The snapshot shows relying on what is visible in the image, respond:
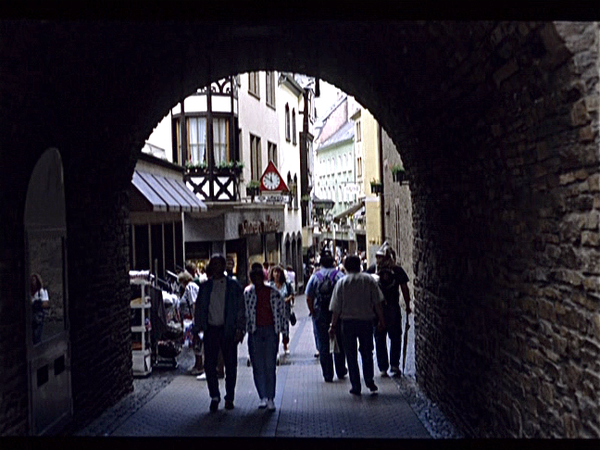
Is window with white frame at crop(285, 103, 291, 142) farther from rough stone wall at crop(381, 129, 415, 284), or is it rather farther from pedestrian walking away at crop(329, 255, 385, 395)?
pedestrian walking away at crop(329, 255, 385, 395)

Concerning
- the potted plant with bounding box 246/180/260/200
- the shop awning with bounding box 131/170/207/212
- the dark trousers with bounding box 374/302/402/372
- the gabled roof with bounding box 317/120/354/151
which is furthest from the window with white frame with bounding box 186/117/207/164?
the gabled roof with bounding box 317/120/354/151

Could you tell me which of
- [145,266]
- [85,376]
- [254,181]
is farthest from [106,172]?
[254,181]

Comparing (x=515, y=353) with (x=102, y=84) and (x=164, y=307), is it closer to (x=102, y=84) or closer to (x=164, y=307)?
(x=102, y=84)

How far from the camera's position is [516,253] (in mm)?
6543

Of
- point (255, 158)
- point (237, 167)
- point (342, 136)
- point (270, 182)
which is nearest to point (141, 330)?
point (237, 167)

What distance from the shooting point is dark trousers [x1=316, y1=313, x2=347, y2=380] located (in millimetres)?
11281

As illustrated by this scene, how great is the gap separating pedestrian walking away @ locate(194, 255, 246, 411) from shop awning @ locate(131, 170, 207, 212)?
4.01 metres

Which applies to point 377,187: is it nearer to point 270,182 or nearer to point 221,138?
point 270,182

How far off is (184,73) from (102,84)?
2213mm

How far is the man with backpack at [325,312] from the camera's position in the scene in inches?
447

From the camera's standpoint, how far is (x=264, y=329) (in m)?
9.65

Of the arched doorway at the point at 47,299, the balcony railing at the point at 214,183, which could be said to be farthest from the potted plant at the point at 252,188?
the arched doorway at the point at 47,299

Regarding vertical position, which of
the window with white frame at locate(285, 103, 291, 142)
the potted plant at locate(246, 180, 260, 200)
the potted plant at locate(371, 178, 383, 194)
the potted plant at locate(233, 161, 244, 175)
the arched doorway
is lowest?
Result: the arched doorway

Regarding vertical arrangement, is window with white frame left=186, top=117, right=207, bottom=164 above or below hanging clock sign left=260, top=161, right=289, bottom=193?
above
